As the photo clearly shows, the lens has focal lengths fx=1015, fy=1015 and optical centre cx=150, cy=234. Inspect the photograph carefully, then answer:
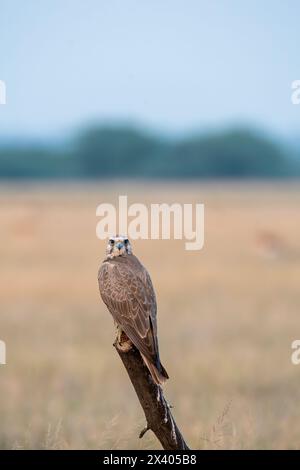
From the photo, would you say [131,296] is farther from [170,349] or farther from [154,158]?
[154,158]

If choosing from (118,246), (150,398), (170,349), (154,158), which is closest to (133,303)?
(118,246)

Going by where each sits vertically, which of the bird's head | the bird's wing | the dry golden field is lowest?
the dry golden field

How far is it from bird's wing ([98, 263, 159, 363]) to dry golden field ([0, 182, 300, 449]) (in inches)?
36.6

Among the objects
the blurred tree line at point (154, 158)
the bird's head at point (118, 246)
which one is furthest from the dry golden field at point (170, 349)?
the blurred tree line at point (154, 158)

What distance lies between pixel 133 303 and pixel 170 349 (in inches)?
395

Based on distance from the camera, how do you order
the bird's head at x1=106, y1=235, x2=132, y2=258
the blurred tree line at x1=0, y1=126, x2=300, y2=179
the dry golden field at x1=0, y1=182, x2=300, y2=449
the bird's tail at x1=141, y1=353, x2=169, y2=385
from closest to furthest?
the bird's tail at x1=141, y1=353, x2=169, y2=385
the bird's head at x1=106, y1=235, x2=132, y2=258
the dry golden field at x1=0, y1=182, x2=300, y2=449
the blurred tree line at x1=0, y1=126, x2=300, y2=179

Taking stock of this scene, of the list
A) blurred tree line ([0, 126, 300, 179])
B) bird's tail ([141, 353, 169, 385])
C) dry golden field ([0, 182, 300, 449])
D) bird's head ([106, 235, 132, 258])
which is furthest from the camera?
blurred tree line ([0, 126, 300, 179])

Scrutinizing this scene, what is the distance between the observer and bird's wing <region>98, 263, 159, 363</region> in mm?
4402

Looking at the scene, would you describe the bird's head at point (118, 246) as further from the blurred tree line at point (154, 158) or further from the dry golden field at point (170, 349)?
the blurred tree line at point (154, 158)

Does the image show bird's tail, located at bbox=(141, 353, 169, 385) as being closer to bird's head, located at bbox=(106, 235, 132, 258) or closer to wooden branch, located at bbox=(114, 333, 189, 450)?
wooden branch, located at bbox=(114, 333, 189, 450)

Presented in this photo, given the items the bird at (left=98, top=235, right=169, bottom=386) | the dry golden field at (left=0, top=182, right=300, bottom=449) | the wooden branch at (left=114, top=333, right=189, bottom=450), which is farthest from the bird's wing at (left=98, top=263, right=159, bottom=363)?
the dry golden field at (left=0, top=182, right=300, bottom=449)

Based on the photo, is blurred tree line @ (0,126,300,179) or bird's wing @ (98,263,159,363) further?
blurred tree line @ (0,126,300,179)
